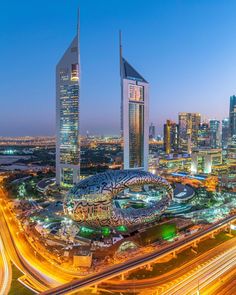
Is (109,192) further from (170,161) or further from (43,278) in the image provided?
(170,161)

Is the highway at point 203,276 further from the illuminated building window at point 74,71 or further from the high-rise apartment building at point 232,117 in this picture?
the high-rise apartment building at point 232,117

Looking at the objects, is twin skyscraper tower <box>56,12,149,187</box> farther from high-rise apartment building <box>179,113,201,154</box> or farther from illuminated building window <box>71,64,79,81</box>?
high-rise apartment building <box>179,113,201,154</box>

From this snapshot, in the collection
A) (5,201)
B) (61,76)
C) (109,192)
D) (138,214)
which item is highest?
(61,76)

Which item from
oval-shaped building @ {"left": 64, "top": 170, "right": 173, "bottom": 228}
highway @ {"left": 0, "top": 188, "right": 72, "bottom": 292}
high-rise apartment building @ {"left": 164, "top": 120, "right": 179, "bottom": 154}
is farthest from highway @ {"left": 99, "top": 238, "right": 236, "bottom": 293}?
high-rise apartment building @ {"left": 164, "top": 120, "right": 179, "bottom": 154}

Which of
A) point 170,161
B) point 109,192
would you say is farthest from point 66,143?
point 170,161

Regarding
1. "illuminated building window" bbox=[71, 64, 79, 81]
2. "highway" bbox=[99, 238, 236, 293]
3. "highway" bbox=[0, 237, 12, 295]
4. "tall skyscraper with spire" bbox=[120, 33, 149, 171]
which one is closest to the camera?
"highway" bbox=[0, 237, 12, 295]

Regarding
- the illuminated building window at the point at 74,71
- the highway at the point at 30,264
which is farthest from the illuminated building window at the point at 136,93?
the highway at the point at 30,264

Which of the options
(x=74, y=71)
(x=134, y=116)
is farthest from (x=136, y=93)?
(x=74, y=71)
